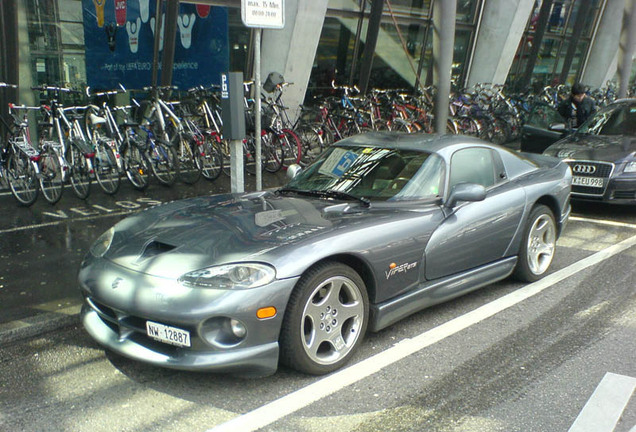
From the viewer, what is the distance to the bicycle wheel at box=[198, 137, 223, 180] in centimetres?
966

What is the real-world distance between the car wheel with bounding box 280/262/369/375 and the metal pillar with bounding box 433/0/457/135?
657 cm

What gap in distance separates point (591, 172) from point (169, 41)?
26.0 ft

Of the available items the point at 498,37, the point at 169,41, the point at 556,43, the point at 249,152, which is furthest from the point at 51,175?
the point at 556,43

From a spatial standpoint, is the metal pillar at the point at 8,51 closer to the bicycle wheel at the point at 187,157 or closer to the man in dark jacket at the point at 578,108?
the bicycle wheel at the point at 187,157

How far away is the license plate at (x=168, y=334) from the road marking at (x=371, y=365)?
0.50 metres

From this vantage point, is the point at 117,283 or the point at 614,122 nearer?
the point at 117,283

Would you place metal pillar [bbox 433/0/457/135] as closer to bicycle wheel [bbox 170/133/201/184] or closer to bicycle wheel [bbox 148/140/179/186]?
bicycle wheel [bbox 170/133/201/184]

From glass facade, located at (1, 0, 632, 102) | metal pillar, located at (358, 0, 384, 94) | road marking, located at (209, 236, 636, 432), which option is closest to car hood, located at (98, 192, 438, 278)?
road marking, located at (209, 236, 636, 432)

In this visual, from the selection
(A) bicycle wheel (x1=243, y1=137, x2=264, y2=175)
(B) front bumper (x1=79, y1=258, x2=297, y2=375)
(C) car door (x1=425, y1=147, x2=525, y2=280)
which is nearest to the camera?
(B) front bumper (x1=79, y1=258, x2=297, y2=375)

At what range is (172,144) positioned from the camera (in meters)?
9.30

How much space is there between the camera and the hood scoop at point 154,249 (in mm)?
3686

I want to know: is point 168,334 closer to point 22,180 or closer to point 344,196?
point 344,196

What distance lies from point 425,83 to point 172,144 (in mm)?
10841

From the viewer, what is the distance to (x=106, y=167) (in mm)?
8477
